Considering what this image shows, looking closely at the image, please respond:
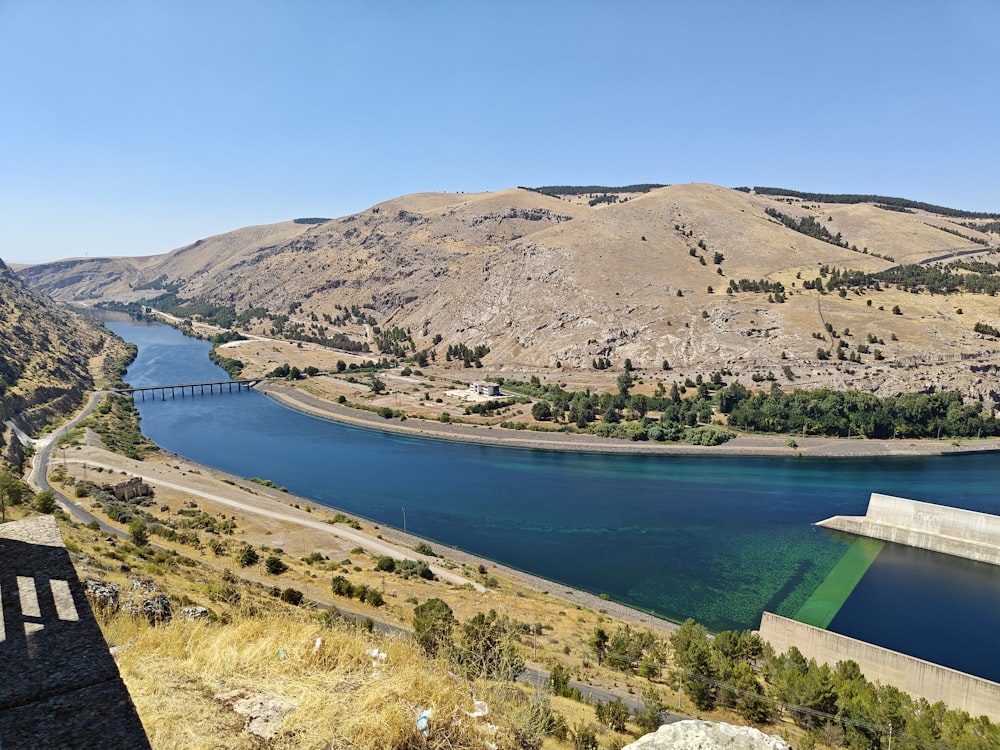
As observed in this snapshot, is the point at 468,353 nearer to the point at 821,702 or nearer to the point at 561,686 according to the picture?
the point at 821,702

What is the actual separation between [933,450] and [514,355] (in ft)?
198

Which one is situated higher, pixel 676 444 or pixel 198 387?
pixel 198 387

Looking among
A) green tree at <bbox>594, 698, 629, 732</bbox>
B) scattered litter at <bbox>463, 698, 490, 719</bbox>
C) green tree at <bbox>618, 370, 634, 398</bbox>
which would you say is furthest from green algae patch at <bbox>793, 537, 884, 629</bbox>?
green tree at <bbox>618, 370, 634, 398</bbox>

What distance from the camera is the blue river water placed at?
30.2 m

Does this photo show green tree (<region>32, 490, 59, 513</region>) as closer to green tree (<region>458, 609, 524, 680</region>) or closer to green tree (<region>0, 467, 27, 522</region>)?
green tree (<region>0, 467, 27, 522</region>)

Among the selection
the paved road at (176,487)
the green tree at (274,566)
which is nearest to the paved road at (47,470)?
the paved road at (176,487)

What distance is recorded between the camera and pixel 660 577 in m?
33.2

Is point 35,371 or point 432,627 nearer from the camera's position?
point 432,627

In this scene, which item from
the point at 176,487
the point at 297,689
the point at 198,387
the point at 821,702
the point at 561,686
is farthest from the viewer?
the point at 198,387

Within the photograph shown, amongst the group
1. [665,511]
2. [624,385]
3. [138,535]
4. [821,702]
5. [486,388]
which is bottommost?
[665,511]

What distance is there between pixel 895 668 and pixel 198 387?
9459 cm

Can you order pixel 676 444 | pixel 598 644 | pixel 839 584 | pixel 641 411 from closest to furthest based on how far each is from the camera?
pixel 598 644 → pixel 839 584 → pixel 676 444 → pixel 641 411

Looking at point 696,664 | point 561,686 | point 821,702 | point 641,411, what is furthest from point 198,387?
point 821,702

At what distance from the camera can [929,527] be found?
36.8m
